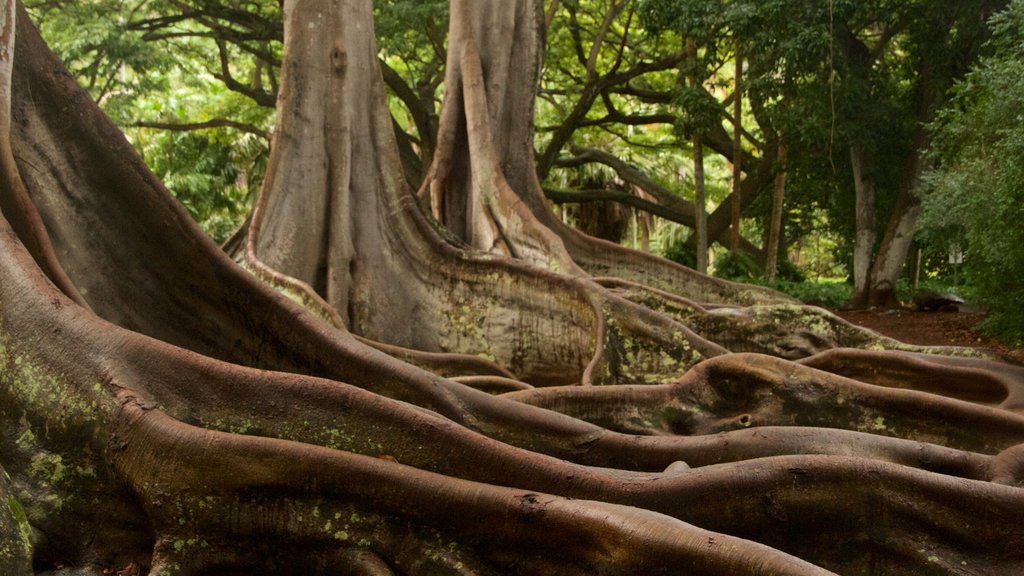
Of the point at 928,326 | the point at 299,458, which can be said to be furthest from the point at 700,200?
the point at 299,458

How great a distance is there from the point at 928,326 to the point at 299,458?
11.8 m

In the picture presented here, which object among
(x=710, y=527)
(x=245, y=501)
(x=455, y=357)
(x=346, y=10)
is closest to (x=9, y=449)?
(x=245, y=501)

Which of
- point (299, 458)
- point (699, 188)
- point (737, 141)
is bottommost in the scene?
point (299, 458)

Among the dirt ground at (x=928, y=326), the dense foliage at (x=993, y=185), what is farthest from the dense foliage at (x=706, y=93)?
the dirt ground at (x=928, y=326)

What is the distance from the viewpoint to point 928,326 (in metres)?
13.5

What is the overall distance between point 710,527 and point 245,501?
1.67 m

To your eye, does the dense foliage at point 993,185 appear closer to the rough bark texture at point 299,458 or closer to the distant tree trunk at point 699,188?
the rough bark texture at point 299,458

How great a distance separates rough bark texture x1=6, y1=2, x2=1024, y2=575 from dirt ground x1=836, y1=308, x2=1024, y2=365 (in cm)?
637

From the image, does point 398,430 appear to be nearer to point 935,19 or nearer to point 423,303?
point 423,303

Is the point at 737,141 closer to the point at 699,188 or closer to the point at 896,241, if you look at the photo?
the point at 699,188

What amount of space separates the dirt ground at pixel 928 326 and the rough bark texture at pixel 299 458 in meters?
6.37

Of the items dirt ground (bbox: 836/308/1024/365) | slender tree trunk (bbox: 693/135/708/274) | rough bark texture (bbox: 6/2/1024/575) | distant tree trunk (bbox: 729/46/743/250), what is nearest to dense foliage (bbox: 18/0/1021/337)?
distant tree trunk (bbox: 729/46/743/250)

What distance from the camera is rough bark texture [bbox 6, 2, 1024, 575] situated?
134 inches

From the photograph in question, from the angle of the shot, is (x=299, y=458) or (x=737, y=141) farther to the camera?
(x=737, y=141)
